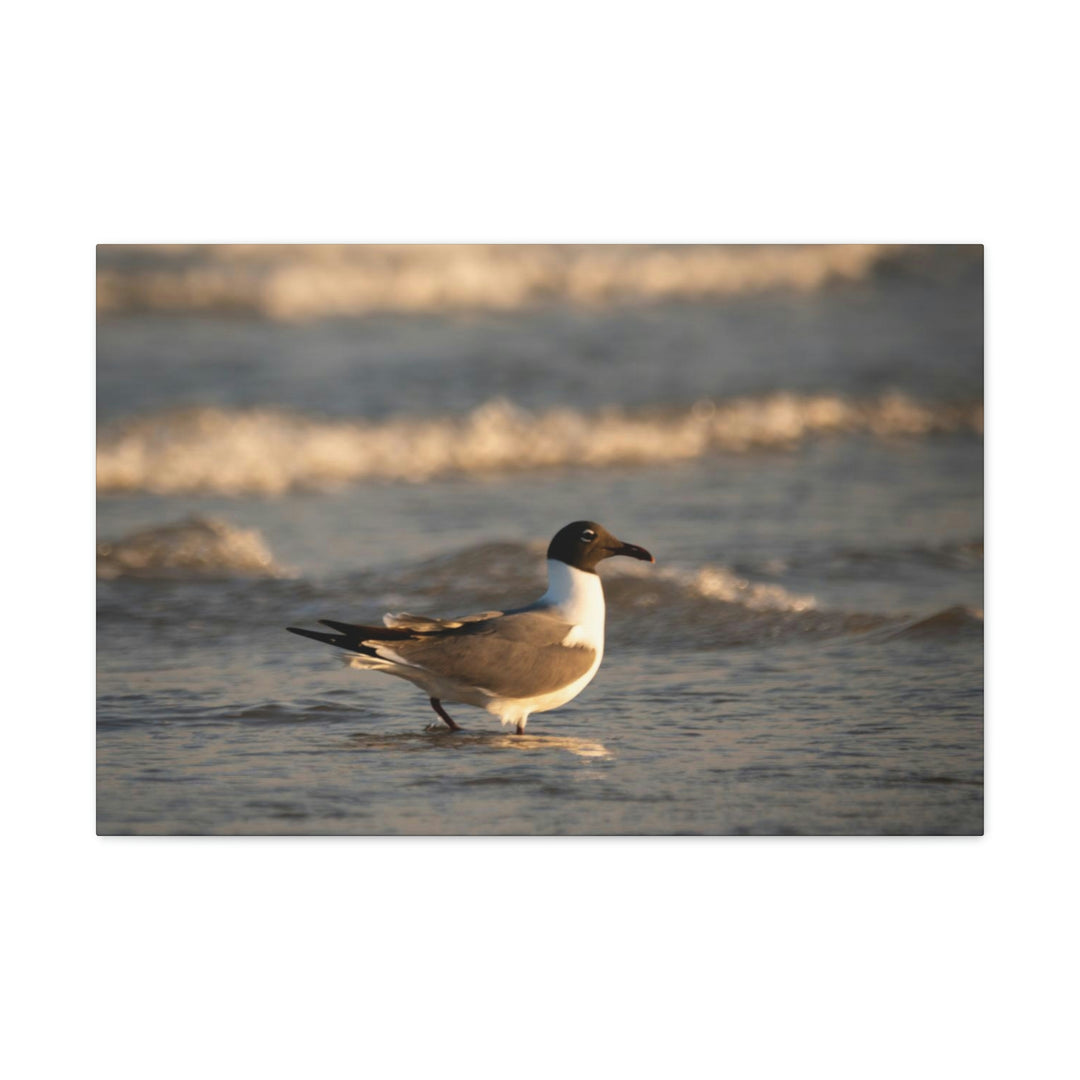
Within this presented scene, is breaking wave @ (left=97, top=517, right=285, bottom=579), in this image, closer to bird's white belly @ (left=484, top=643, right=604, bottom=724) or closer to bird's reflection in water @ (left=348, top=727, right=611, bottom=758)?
bird's reflection in water @ (left=348, top=727, right=611, bottom=758)

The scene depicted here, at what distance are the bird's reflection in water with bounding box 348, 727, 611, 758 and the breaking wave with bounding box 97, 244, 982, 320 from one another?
4.00 feet

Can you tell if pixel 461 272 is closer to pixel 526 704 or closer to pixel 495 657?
pixel 495 657

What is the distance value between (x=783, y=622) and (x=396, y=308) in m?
1.42

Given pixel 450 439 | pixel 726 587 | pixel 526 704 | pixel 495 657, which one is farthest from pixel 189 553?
pixel 726 587

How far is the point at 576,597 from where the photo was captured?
531 centimetres

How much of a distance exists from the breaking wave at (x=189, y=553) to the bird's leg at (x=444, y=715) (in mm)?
631

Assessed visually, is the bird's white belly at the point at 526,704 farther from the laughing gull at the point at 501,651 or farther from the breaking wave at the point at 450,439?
the breaking wave at the point at 450,439

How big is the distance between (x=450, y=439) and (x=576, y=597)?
0.71 meters

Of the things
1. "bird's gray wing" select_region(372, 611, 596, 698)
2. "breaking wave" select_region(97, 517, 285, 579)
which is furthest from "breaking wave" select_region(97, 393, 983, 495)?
"bird's gray wing" select_region(372, 611, 596, 698)

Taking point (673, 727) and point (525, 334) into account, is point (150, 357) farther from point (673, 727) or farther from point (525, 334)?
point (673, 727)

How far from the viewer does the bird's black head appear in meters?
5.37

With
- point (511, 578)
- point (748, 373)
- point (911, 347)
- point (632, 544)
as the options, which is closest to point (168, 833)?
point (511, 578)

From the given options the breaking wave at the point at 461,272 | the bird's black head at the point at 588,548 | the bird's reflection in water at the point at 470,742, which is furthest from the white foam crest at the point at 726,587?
the breaking wave at the point at 461,272

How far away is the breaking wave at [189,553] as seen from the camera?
542cm
